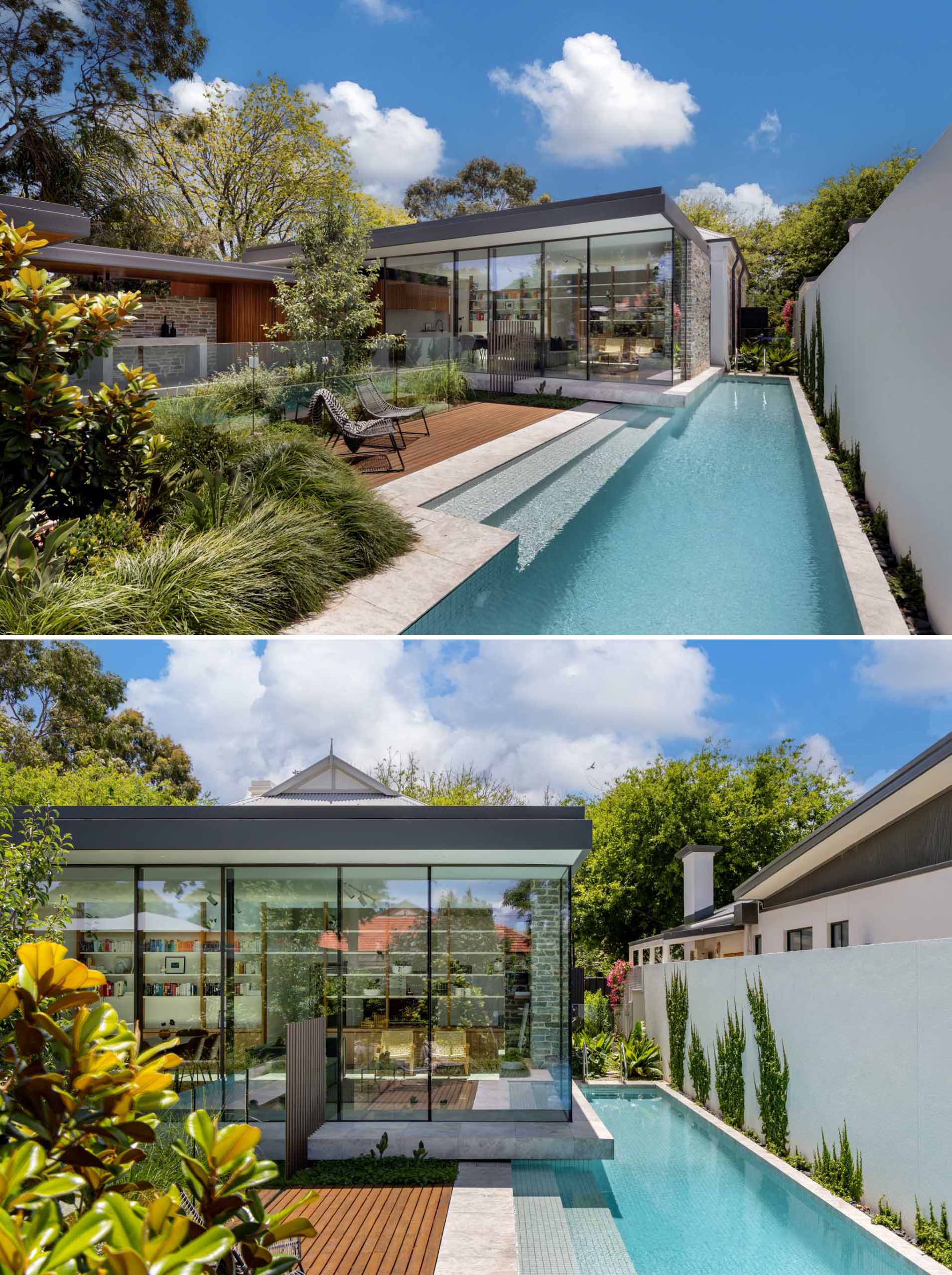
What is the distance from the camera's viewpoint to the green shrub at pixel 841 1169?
6.37 m

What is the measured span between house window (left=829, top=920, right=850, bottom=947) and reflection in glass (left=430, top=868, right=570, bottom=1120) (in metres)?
3.24

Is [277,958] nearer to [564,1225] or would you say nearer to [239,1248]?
[564,1225]

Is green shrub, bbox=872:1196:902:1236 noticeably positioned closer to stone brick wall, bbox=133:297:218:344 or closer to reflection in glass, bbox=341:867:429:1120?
reflection in glass, bbox=341:867:429:1120

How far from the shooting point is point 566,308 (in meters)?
20.2

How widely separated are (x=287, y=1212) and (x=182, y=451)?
897cm

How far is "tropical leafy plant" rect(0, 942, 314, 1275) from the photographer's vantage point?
1.60m

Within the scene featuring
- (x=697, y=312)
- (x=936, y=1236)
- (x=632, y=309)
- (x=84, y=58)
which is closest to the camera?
(x=936, y=1236)

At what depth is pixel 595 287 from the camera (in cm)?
1995

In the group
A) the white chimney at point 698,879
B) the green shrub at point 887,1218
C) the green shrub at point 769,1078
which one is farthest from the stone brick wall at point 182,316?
the green shrub at point 887,1218

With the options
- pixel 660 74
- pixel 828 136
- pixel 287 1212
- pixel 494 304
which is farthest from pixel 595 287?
pixel 828 136

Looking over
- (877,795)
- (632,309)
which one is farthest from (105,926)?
(632,309)

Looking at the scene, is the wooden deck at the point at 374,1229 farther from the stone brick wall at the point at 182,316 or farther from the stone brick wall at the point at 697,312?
the stone brick wall at the point at 697,312

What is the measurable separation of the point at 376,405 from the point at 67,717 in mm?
22091

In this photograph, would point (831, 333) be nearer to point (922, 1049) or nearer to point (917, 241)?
point (917, 241)
